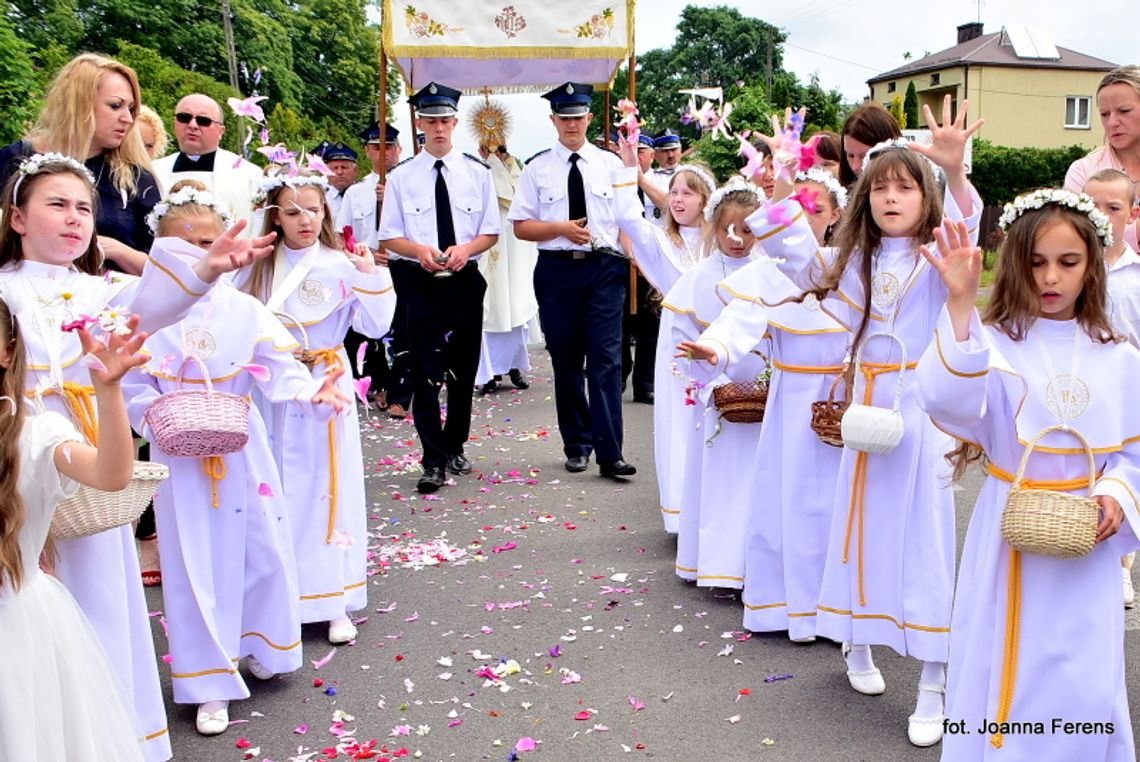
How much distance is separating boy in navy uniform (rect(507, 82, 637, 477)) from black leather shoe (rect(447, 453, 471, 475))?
978 mm

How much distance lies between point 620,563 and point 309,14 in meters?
41.5

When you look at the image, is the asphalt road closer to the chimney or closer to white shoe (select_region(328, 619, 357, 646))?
white shoe (select_region(328, 619, 357, 646))

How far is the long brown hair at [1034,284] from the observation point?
11.5 feet

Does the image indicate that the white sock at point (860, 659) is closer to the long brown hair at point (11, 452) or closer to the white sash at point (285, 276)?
the white sash at point (285, 276)

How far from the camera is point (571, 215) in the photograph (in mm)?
8641

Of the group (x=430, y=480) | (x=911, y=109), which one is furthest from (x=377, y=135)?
(x=911, y=109)

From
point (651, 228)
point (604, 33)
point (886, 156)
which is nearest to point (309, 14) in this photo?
point (604, 33)

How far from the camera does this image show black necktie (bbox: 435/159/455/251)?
8.45 metres

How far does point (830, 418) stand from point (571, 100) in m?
4.52

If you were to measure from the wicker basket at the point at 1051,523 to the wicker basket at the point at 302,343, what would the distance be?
11.0 feet

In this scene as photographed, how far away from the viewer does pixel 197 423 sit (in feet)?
13.7

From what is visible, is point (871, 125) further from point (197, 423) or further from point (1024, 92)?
point (1024, 92)

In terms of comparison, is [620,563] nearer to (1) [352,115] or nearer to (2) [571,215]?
(2) [571,215]

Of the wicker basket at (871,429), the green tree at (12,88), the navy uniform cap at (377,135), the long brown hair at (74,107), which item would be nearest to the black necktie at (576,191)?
the navy uniform cap at (377,135)
